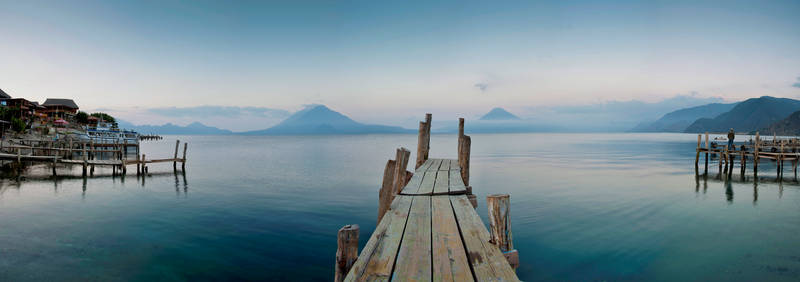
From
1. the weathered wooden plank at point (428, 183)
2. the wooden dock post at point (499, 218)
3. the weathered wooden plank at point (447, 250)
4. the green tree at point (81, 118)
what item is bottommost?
the weathered wooden plank at point (447, 250)

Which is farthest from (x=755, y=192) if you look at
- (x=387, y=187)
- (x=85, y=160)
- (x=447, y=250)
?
(x=85, y=160)

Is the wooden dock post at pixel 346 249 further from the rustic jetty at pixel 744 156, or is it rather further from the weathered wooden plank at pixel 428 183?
the rustic jetty at pixel 744 156

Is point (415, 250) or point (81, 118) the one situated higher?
point (81, 118)

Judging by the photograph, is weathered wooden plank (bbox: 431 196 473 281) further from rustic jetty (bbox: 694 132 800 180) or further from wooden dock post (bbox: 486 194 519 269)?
rustic jetty (bbox: 694 132 800 180)

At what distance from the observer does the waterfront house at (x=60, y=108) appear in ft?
304

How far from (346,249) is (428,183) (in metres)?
5.67

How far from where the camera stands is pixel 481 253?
3.80 m

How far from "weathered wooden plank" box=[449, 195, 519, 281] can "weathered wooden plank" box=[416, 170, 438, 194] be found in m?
2.26

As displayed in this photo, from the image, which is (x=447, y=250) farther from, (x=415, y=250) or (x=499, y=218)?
(x=499, y=218)

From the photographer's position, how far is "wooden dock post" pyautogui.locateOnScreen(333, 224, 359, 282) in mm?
3568

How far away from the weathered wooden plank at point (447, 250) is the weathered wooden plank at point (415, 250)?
85 mm

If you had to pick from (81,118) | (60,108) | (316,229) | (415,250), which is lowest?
(316,229)

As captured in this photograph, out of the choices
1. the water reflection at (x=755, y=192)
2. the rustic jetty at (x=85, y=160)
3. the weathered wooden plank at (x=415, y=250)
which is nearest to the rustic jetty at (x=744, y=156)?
the water reflection at (x=755, y=192)

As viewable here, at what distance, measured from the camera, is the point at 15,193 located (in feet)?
60.2
